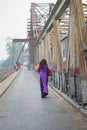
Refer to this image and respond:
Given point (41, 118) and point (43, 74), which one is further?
point (43, 74)

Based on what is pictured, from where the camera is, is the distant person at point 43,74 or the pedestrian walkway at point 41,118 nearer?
the pedestrian walkway at point 41,118

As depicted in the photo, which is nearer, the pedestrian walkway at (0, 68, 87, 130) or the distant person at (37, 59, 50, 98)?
the pedestrian walkway at (0, 68, 87, 130)

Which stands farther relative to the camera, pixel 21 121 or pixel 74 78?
pixel 74 78

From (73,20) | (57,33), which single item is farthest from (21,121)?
(57,33)

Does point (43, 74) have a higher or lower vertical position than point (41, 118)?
higher

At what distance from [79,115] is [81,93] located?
1.03 m

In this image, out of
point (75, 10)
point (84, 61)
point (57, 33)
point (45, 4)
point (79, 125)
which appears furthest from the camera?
point (45, 4)

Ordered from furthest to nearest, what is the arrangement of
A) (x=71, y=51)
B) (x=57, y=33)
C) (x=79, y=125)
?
(x=57, y=33) < (x=71, y=51) < (x=79, y=125)

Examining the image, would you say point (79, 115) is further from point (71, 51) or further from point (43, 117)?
point (71, 51)

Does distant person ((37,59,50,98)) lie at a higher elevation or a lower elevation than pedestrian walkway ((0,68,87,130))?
higher

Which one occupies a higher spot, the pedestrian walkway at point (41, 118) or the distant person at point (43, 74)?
the distant person at point (43, 74)

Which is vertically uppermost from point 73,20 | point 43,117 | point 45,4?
point 45,4

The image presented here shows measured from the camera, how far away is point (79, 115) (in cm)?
855

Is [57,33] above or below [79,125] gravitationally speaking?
above
